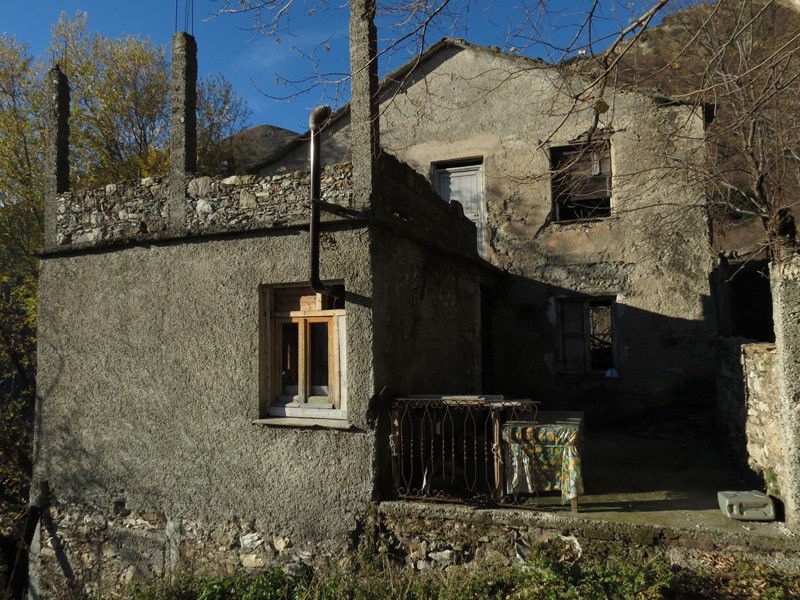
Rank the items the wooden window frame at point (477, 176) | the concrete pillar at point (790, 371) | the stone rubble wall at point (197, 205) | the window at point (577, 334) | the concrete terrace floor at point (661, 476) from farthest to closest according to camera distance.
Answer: the wooden window frame at point (477, 176) → the window at point (577, 334) → the stone rubble wall at point (197, 205) → the concrete terrace floor at point (661, 476) → the concrete pillar at point (790, 371)

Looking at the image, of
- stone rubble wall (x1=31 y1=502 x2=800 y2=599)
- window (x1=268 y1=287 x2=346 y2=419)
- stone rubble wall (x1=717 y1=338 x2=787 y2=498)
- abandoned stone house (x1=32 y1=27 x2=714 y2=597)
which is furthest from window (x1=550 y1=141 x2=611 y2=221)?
stone rubble wall (x1=31 y1=502 x2=800 y2=599)

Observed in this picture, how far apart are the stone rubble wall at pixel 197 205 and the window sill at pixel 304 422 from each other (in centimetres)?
196

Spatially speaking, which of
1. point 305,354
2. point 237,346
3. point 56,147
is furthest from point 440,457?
point 56,147

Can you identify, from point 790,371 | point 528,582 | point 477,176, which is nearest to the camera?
point 528,582

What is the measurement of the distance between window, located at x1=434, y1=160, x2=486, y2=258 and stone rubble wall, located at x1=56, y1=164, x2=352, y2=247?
487 centimetres

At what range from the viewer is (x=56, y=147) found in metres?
7.06

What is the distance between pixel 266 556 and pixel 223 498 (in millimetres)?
737

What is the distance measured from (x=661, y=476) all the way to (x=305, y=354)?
4296 millimetres

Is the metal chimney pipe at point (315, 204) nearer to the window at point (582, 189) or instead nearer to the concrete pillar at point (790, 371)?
the concrete pillar at point (790, 371)

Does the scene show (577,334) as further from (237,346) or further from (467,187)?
(237,346)

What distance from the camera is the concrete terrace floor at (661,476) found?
475cm

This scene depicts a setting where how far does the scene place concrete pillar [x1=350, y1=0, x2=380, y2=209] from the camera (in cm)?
528

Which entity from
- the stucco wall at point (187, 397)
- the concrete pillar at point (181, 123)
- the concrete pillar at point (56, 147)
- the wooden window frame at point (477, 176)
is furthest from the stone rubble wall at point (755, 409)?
the concrete pillar at point (56, 147)

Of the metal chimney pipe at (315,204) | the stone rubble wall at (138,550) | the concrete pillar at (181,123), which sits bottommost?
the stone rubble wall at (138,550)
